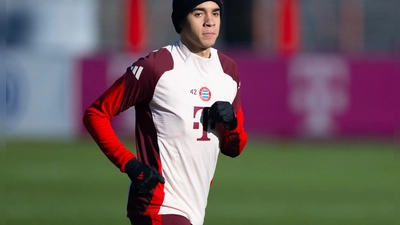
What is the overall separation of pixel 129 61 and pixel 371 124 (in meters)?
4.69

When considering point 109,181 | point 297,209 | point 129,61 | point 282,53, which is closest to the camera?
point 297,209

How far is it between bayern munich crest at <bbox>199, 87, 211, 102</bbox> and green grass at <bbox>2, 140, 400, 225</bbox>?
5541mm

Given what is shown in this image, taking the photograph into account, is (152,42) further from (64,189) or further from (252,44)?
(64,189)

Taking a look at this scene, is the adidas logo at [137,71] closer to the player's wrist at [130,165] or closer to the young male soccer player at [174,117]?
the young male soccer player at [174,117]

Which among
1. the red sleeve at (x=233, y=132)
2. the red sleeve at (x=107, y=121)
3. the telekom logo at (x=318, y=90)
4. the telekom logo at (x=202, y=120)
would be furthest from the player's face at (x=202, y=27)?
the telekom logo at (x=318, y=90)

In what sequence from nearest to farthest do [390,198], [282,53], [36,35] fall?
1. [390,198]
2. [282,53]
3. [36,35]

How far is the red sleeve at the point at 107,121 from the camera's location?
17.6 ft

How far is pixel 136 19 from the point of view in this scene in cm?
2038

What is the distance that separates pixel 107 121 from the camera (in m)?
5.40

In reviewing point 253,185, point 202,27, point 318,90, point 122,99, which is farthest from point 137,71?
point 318,90

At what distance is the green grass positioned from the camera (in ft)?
37.7

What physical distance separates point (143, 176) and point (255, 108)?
1353 centimetres

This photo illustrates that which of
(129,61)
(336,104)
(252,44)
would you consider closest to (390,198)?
(336,104)

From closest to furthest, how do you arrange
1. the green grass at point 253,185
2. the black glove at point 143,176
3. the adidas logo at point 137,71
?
the black glove at point 143,176 < the adidas logo at point 137,71 < the green grass at point 253,185
